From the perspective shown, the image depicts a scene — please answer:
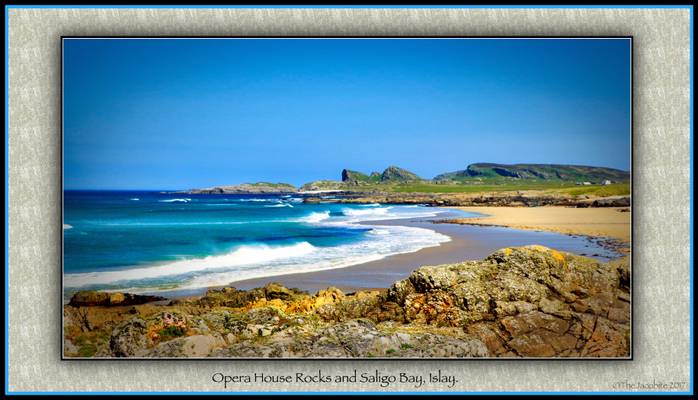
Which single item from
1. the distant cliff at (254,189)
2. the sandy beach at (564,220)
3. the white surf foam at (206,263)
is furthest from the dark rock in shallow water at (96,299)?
the sandy beach at (564,220)

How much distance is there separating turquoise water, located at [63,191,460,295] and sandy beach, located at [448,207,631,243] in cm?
63

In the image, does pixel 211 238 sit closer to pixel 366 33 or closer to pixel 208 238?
pixel 208 238

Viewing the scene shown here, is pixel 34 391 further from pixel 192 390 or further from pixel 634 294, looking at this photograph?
pixel 634 294

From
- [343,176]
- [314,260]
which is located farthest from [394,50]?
[314,260]

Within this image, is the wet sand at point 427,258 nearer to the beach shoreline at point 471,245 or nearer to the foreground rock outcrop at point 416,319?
the beach shoreline at point 471,245

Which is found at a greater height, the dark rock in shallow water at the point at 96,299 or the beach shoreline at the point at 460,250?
the beach shoreline at the point at 460,250

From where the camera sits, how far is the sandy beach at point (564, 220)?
447 centimetres

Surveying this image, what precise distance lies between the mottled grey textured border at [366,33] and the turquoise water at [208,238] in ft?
1.06

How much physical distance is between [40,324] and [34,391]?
647 mm

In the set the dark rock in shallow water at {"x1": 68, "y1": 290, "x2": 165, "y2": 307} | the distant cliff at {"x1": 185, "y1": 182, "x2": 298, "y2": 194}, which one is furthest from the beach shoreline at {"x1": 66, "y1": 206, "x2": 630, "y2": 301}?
the distant cliff at {"x1": 185, "y1": 182, "x2": 298, "y2": 194}

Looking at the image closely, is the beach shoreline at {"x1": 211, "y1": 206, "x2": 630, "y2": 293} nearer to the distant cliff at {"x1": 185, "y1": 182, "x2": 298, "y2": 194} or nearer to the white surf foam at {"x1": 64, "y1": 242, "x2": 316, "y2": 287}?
the white surf foam at {"x1": 64, "y1": 242, "x2": 316, "y2": 287}

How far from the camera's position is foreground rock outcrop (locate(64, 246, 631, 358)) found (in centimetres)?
425

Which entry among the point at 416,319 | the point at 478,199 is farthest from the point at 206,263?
the point at 478,199

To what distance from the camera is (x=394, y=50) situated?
4.55 metres
